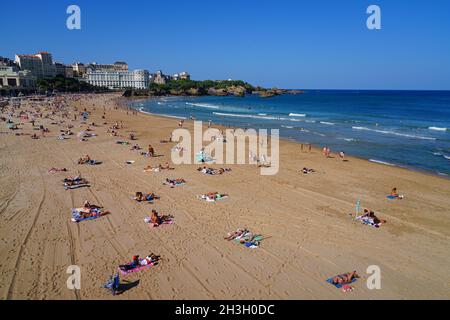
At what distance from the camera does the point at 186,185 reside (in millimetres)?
15289

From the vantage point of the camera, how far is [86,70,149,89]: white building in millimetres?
159500

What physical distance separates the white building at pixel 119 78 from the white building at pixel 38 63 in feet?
59.3

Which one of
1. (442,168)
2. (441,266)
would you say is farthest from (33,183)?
(442,168)

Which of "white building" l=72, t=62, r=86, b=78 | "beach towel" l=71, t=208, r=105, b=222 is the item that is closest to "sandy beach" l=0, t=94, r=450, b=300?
"beach towel" l=71, t=208, r=105, b=222

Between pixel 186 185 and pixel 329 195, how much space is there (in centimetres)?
632

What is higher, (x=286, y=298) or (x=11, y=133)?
(x=11, y=133)

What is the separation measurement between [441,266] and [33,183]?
15787 millimetres

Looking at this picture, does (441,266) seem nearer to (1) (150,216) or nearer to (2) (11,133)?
(1) (150,216)

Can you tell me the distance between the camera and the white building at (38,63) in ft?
432

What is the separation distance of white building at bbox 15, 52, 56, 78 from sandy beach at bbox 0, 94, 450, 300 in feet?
450

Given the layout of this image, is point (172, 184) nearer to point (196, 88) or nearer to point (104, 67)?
point (196, 88)

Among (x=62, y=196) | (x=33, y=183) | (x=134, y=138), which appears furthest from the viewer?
(x=134, y=138)
